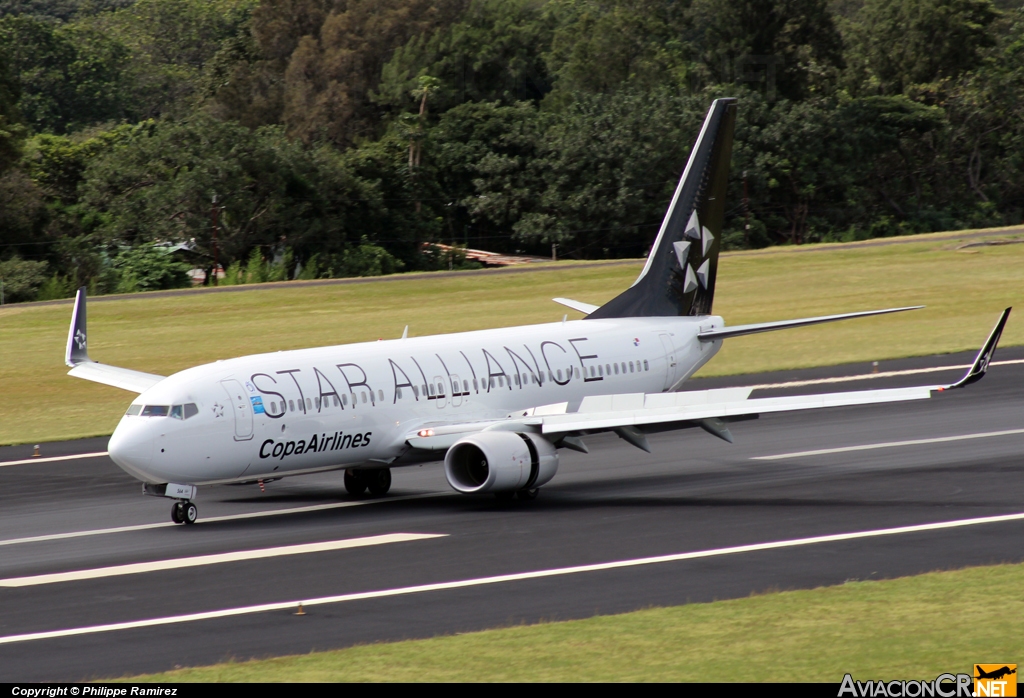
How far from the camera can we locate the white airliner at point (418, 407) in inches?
1045

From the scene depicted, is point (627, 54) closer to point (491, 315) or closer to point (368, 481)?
point (491, 315)

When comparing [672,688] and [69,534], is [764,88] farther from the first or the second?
[672,688]

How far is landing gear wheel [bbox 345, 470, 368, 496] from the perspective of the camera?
101 feet

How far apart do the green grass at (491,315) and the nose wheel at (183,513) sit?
592 inches

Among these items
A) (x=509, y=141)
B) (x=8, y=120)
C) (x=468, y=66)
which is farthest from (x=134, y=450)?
(x=468, y=66)

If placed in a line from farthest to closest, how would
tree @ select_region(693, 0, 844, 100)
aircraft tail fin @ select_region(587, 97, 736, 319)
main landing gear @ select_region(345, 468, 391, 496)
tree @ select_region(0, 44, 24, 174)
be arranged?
tree @ select_region(693, 0, 844, 100), tree @ select_region(0, 44, 24, 174), aircraft tail fin @ select_region(587, 97, 736, 319), main landing gear @ select_region(345, 468, 391, 496)

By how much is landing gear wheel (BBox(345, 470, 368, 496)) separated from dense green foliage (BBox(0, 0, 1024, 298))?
5190 centimetres

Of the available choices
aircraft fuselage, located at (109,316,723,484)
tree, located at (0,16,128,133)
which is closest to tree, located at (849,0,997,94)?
tree, located at (0,16,128,133)

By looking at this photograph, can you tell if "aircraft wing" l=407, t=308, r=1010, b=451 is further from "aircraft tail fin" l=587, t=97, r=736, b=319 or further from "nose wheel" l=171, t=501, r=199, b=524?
"aircraft tail fin" l=587, t=97, r=736, b=319

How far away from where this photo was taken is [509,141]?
101250mm

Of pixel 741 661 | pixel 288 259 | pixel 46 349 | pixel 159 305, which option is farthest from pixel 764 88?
pixel 741 661

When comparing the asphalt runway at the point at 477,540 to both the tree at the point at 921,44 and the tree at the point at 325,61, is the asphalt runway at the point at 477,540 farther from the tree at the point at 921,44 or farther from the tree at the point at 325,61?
the tree at the point at 921,44

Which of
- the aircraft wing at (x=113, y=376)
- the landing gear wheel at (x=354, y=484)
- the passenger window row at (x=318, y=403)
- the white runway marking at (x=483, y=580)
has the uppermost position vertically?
the passenger window row at (x=318, y=403)

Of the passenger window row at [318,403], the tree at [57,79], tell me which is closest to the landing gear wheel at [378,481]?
the passenger window row at [318,403]
